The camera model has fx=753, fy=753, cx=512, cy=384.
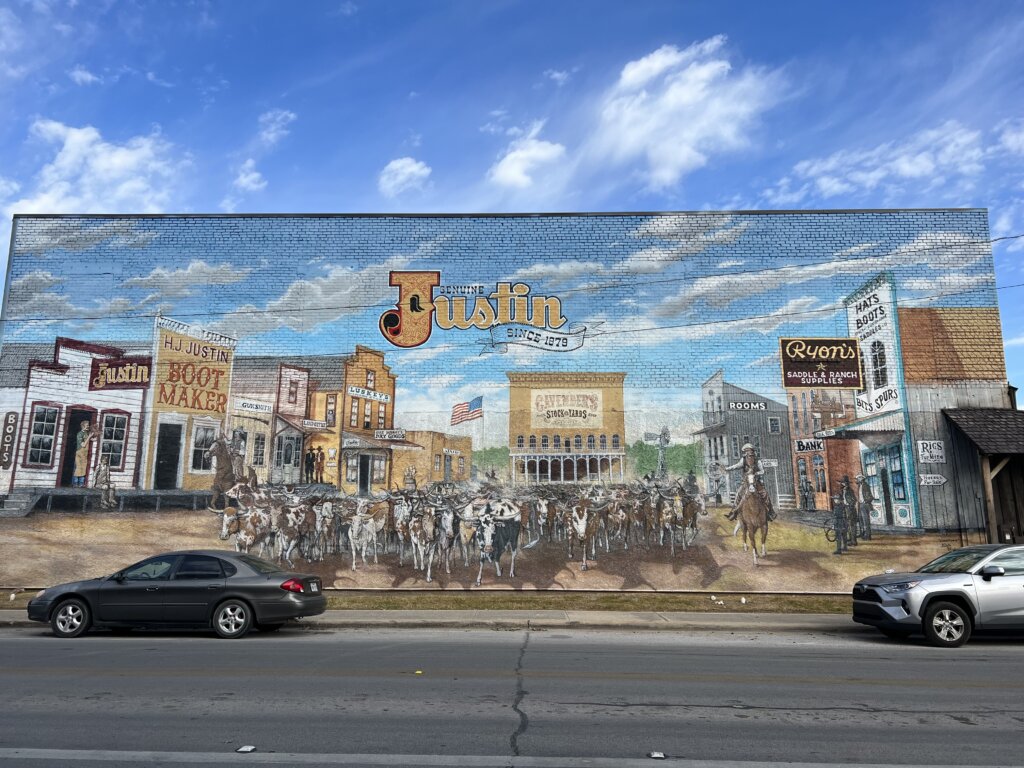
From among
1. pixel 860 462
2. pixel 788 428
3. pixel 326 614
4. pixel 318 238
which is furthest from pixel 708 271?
pixel 326 614

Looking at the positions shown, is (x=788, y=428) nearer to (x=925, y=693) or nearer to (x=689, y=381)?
(x=689, y=381)

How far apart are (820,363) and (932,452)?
302 cm

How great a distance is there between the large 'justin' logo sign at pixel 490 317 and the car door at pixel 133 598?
7690 mm

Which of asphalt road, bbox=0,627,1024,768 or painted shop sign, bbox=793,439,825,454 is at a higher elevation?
painted shop sign, bbox=793,439,825,454

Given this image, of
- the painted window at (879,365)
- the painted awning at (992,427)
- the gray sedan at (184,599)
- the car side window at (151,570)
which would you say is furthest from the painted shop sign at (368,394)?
the painted awning at (992,427)

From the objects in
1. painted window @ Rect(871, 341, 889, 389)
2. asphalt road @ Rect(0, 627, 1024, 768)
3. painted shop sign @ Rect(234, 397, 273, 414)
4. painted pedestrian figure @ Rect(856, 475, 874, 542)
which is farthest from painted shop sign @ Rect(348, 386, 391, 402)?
painted window @ Rect(871, 341, 889, 389)

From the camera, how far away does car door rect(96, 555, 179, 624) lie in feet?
37.4

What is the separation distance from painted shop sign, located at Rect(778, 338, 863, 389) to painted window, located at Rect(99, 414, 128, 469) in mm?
15118

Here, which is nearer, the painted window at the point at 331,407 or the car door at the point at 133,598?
the car door at the point at 133,598

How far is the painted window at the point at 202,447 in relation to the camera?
1712cm

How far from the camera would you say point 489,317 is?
1748 cm

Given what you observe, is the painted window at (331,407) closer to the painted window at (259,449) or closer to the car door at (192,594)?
the painted window at (259,449)

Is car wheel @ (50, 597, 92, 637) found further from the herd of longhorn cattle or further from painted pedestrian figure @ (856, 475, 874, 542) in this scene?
painted pedestrian figure @ (856, 475, 874, 542)

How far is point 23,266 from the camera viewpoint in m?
18.3
